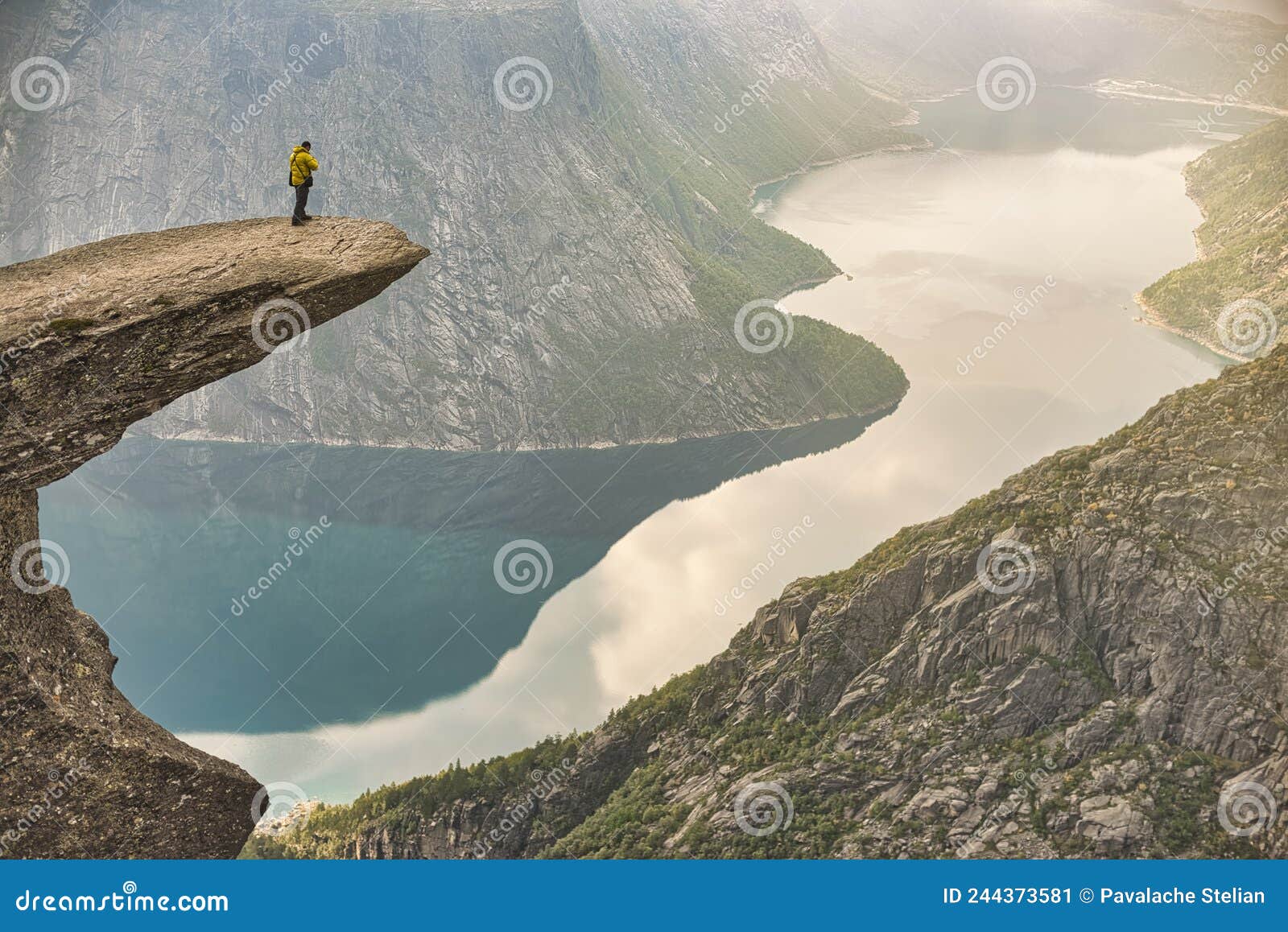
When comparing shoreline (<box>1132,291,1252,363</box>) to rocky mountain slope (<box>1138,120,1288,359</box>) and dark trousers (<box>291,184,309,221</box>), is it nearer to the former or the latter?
rocky mountain slope (<box>1138,120,1288,359</box>)

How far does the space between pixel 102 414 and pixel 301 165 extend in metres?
6.89

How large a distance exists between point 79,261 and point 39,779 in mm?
10592

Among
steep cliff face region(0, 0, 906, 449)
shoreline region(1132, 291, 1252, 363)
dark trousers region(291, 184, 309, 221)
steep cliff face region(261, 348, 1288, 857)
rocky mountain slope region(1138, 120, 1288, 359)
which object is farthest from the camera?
steep cliff face region(0, 0, 906, 449)

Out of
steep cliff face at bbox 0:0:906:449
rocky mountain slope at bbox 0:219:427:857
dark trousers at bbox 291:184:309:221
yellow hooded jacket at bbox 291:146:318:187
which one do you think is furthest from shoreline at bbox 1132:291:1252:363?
rocky mountain slope at bbox 0:219:427:857

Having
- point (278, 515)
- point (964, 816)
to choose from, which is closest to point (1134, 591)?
point (964, 816)

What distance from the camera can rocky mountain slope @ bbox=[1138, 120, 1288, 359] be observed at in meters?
108

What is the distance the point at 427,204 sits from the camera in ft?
443

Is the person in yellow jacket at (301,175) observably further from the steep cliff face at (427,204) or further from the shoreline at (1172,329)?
the shoreline at (1172,329)

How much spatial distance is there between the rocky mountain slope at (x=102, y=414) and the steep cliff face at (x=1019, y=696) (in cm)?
1875

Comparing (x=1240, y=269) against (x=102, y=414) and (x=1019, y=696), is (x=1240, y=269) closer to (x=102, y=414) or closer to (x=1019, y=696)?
→ (x=1019, y=696)

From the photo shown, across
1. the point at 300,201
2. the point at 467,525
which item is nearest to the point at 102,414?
the point at 300,201

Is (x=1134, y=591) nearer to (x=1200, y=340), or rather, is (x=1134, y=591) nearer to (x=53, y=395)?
(x=53, y=395)

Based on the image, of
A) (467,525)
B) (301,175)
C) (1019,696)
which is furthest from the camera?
(467,525)

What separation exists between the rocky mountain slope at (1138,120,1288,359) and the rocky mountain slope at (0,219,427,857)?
290 feet
